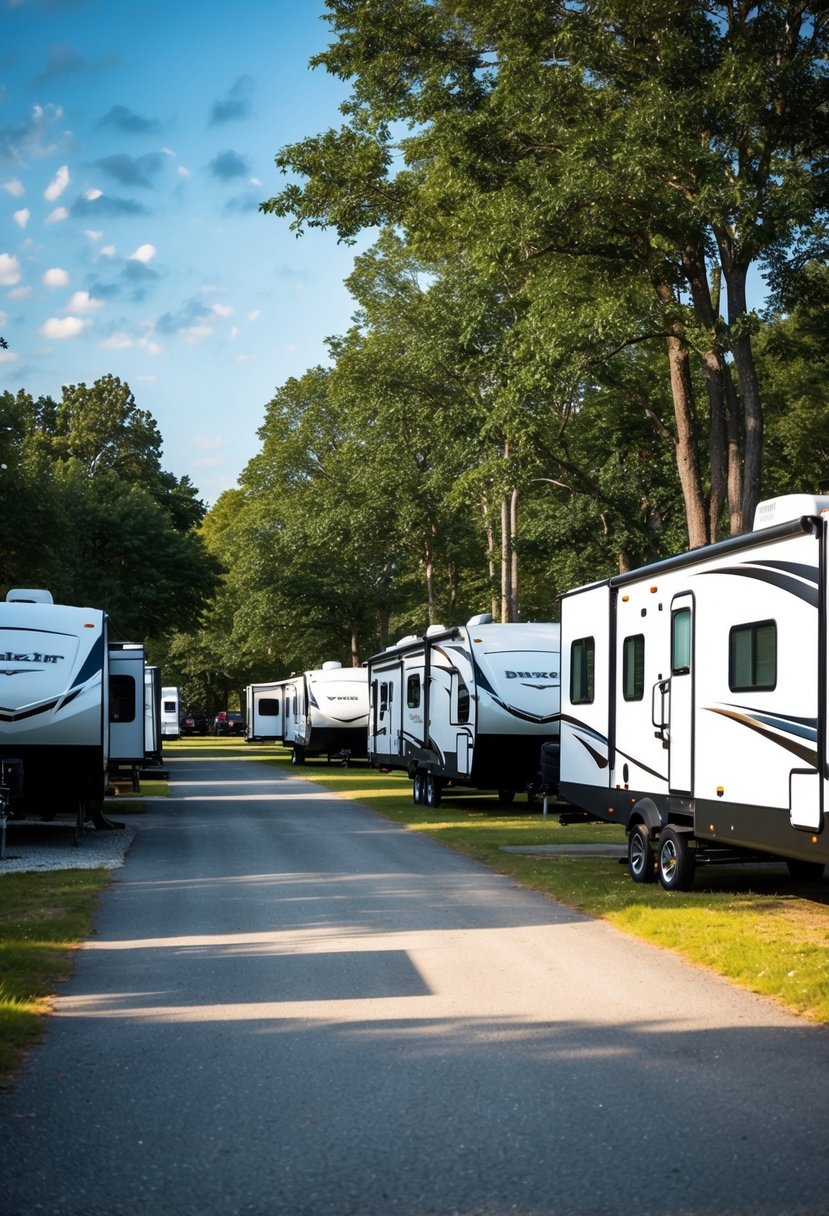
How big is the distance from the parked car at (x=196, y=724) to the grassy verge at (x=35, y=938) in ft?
243

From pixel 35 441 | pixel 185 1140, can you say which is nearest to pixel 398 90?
pixel 185 1140

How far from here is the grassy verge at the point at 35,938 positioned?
25.5 feet

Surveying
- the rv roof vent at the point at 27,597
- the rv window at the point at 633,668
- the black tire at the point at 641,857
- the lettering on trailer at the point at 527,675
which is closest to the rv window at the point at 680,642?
the rv window at the point at 633,668

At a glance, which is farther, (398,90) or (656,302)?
(398,90)

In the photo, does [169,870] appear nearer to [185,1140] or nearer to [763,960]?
[763,960]

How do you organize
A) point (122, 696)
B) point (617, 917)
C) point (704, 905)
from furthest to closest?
point (122, 696) → point (704, 905) → point (617, 917)

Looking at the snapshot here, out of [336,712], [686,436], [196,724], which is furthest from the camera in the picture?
[196,724]

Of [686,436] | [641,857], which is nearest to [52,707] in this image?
[641,857]

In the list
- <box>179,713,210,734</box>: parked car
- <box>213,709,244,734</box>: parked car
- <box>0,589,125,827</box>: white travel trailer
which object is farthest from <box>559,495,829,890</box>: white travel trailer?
<box>179,713,210,734</box>: parked car

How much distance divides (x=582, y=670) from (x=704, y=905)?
4.49m

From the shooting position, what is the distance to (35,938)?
10.8 meters

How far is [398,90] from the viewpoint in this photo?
26578 millimetres

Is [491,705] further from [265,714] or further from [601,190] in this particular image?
[265,714]

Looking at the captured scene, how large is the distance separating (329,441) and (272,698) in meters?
11.2
